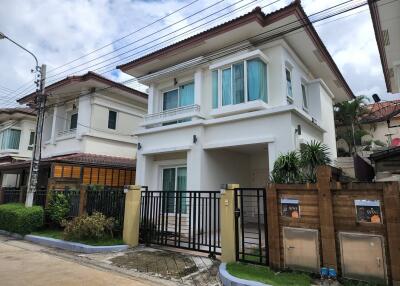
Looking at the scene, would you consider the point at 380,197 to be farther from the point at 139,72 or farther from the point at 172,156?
the point at 139,72

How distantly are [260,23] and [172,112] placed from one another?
5.18 meters

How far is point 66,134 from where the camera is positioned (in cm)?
1758

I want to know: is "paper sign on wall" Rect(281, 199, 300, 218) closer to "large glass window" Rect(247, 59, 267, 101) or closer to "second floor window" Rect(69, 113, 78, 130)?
"large glass window" Rect(247, 59, 267, 101)

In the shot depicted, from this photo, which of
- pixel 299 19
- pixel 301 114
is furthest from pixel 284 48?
pixel 301 114

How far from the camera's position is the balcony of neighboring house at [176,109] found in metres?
12.0

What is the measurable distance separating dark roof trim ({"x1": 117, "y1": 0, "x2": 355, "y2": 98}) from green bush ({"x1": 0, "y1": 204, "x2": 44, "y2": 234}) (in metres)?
7.48

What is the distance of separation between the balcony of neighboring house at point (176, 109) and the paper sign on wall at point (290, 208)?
20.7 ft

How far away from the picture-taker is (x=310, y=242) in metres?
5.79

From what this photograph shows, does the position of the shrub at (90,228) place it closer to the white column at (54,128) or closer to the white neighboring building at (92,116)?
the white neighboring building at (92,116)

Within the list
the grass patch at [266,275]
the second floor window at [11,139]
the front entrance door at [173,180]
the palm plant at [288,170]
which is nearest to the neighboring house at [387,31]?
the palm plant at [288,170]

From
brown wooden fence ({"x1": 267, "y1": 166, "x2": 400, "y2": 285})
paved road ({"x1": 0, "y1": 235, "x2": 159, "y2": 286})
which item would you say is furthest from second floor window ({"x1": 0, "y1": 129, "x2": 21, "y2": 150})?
brown wooden fence ({"x1": 267, "y1": 166, "x2": 400, "y2": 285})

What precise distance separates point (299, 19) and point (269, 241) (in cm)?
776

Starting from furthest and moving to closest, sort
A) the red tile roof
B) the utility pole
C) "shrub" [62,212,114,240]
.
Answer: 1. the red tile roof
2. the utility pole
3. "shrub" [62,212,114,240]

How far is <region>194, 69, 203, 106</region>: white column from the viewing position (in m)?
12.2
